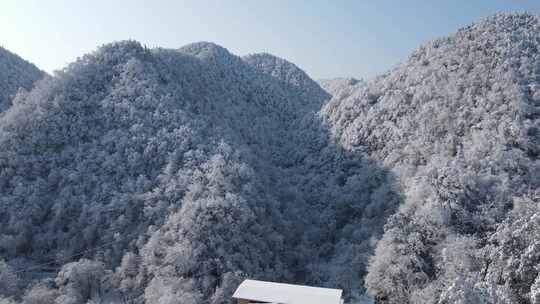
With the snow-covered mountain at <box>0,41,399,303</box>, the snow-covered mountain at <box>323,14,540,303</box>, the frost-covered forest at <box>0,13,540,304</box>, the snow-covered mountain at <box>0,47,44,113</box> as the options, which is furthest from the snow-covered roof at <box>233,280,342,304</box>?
the snow-covered mountain at <box>0,47,44,113</box>

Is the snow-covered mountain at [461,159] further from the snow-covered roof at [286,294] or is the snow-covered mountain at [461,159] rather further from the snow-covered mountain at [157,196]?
the snow-covered roof at [286,294]

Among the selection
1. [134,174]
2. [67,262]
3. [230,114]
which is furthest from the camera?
[230,114]

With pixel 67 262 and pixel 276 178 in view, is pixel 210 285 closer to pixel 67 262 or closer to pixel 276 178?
pixel 67 262

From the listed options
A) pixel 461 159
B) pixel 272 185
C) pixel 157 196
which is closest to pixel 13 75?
pixel 157 196

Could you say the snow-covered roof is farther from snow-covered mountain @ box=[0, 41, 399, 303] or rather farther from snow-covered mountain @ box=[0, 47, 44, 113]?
snow-covered mountain @ box=[0, 47, 44, 113]

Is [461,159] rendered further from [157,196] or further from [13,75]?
[13,75]

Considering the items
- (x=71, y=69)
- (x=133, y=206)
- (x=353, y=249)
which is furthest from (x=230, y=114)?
(x=353, y=249)

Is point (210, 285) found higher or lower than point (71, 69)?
lower
